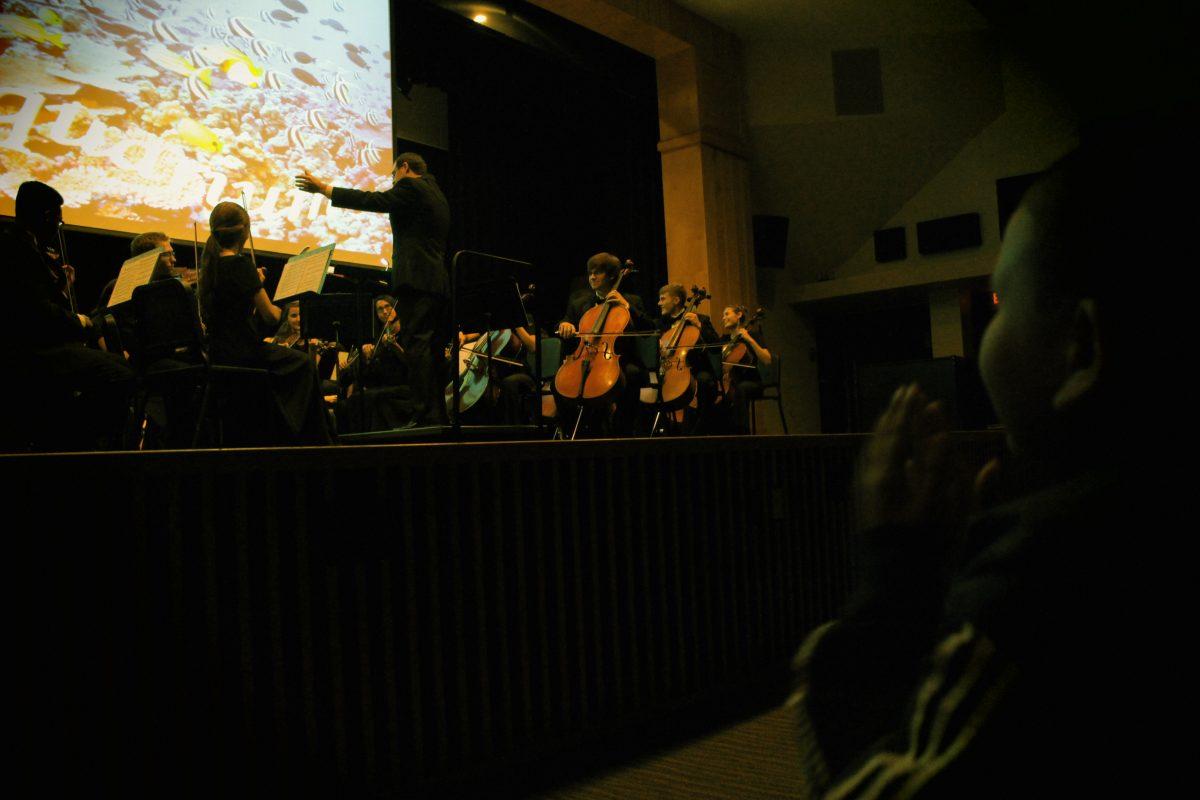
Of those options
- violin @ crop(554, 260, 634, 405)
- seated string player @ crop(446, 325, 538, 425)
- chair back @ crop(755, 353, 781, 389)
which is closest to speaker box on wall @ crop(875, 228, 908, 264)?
chair back @ crop(755, 353, 781, 389)

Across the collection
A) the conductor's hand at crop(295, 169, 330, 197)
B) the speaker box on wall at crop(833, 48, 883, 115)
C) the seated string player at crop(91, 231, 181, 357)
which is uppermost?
the speaker box on wall at crop(833, 48, 883, 115)

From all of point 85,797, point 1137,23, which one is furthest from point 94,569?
point 1137,23

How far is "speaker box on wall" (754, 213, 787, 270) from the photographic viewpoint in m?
9.01

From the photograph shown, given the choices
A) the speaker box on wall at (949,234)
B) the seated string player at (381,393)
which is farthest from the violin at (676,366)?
the speaker box on wall at (949,234)

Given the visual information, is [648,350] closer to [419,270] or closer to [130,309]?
[419,270]

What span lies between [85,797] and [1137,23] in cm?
613

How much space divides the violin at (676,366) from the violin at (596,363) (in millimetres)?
323

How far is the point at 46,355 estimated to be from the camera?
2.93 meters

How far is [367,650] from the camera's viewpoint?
4.41 feet

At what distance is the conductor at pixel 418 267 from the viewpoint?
12.6ft

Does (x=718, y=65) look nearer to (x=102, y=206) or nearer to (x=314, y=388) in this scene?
(x=102, y=206)

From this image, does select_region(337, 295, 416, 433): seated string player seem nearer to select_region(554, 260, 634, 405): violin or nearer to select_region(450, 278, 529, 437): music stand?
select_region(554, 260, 634, 405): violin

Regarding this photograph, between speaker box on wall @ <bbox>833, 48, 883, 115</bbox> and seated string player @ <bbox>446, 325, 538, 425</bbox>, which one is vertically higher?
speaker box on wall @ <bbox>833, 48, 883, 115</bbox>

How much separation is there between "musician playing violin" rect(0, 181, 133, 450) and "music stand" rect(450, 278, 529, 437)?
1238 mm
